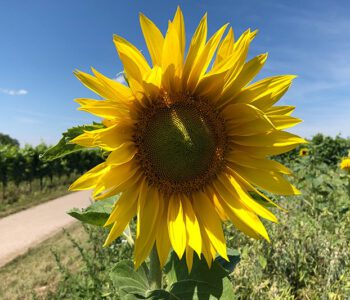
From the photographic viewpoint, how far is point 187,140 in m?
1.52

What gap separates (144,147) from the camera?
5.05ft

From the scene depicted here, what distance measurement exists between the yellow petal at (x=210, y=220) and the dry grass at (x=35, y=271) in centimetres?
368

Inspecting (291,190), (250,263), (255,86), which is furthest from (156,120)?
(250,263)

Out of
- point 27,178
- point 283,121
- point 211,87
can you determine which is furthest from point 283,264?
point 27,178

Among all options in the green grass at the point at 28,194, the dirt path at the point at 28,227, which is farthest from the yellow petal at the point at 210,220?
the green grass at the point at 28,194

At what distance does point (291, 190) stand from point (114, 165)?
693mm

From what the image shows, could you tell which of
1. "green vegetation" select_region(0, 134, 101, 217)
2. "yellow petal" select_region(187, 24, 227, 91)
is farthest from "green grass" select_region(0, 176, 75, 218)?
"yellow petal" select_region(187, 24, 227, 91)

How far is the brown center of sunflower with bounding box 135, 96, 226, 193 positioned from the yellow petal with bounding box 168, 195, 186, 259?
56mm

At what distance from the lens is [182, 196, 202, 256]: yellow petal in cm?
140

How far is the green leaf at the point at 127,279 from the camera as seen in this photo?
5.34 ft

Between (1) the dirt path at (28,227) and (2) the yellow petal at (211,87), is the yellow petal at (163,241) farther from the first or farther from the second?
(1) the dirt path at (28,227)

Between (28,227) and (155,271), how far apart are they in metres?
9.63

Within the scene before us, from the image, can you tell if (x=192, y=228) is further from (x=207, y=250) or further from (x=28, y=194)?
(x=28, y=194)

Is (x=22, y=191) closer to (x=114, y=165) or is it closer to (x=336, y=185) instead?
(x=336, y=185)
